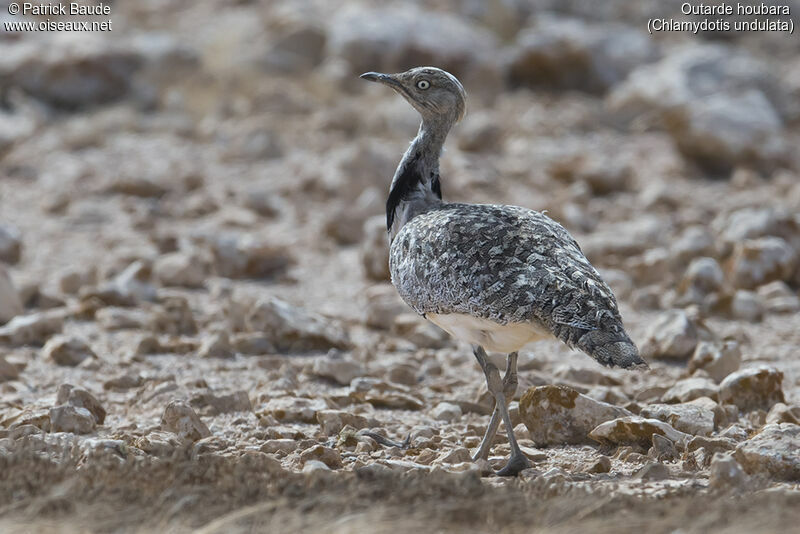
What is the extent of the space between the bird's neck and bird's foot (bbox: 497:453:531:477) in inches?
63.9

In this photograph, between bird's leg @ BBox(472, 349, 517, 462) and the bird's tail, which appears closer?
the bird's tail

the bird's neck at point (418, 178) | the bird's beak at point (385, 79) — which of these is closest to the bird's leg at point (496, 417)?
the bird's neck at point (418, 178)

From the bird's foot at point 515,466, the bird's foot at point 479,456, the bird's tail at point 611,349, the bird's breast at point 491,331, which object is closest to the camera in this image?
the bird's tail at point 611,349

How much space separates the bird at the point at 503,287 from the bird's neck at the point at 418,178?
12 centimetres

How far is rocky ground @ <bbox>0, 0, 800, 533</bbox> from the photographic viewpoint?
4328 millimetres

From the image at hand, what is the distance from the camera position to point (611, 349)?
457 cm

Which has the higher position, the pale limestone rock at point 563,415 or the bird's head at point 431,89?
the bird's head at point 431,89

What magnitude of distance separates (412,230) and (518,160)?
742cm

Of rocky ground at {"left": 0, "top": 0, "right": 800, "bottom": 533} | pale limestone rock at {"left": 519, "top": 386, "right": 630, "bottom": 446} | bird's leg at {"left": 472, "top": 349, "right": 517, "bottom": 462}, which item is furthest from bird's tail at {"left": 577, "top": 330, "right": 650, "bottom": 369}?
pale limestone rock at {"left": 519, "top": 386, "right": 630, "bottom": 446}

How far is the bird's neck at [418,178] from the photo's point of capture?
6.34 meters

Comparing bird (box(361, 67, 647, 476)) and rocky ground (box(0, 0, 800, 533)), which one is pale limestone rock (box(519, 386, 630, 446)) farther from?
bird (box(361, 67, 647, 476))

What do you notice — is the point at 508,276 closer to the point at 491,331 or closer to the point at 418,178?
the point at 491,331

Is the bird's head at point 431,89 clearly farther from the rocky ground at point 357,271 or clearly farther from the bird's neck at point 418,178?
the rocky ground at point 357,271

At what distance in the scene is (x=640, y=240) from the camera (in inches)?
397
